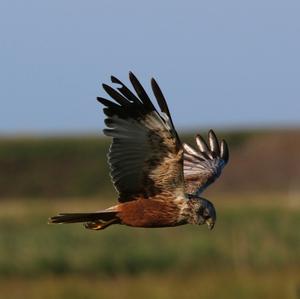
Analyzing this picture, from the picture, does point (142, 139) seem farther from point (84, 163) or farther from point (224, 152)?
point (84, 163)

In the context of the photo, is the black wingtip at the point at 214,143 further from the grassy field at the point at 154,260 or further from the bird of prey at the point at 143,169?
the grassy field at the point at 154,260

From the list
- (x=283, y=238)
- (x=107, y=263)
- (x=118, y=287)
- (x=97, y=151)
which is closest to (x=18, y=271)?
(x=107, y=263)

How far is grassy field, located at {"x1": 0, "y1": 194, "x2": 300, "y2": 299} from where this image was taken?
13836 mm

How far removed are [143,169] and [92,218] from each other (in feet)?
1.21

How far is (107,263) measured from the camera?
16.5 m

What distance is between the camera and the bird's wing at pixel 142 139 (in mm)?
7160

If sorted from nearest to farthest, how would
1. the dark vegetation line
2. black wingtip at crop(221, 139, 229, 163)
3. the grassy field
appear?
1. black wingtip at crop(221, 139, 229, 163)
2. the grassy field
3. the dark vegetation line

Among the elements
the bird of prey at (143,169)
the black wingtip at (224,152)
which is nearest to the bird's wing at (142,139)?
the bird of prey at (143,169)

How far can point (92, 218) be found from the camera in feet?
24.0

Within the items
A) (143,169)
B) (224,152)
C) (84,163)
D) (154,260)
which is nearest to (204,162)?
(224,152)

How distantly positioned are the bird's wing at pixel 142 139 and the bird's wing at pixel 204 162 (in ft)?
3.30

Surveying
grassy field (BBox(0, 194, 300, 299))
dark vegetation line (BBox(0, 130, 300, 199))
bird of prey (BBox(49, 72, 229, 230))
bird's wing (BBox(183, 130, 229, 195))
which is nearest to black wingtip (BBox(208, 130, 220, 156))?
bird's wing (BBox(183, 130, 229, 195))

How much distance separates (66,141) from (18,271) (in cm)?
2809

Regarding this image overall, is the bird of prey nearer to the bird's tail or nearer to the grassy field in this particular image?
the bird's tail
